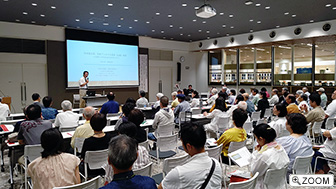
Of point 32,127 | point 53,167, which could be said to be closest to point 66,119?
point 32,127

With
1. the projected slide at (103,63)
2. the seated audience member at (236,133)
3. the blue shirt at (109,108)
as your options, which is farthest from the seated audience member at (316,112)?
the projected slide at (103,63)

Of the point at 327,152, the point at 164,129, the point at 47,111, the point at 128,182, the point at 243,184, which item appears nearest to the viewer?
the point at 128,182

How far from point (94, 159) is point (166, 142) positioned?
133 cm

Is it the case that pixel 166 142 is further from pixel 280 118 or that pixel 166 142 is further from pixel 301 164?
pixel 280 118

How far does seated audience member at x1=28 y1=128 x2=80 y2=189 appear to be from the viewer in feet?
6.59

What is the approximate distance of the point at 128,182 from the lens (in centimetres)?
145

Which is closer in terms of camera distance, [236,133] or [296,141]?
[296,141]

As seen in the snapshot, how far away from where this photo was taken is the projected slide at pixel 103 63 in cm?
1141

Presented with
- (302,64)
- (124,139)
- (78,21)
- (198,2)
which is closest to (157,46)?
(78,21)

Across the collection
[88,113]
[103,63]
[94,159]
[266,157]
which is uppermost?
[103,63]

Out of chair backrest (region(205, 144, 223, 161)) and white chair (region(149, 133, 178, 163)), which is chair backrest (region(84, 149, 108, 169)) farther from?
chair backrest (region(205, 144, 223, 161))

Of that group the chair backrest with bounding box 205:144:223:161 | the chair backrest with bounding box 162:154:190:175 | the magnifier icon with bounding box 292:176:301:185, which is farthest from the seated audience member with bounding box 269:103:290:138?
the chair backrest with bounding box 162:154:190:175

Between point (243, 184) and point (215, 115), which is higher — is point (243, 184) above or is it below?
below

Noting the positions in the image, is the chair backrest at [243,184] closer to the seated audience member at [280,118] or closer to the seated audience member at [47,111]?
the seated audience member at [280,118]
